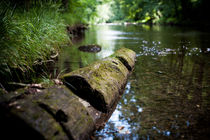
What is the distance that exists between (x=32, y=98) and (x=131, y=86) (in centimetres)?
235

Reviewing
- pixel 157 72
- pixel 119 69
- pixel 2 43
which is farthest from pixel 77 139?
pixel 157 72

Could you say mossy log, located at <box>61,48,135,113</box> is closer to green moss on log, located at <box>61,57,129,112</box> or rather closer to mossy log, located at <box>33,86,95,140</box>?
green moss on log, located at <box>61,57,129,112</box>

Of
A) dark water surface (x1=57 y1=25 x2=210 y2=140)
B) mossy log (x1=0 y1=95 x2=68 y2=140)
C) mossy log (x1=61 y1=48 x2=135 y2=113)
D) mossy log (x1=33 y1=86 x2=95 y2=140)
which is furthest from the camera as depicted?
mossy log (x1=61 y1=48 x2=135 y2=113)

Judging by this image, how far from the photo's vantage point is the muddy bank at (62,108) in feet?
5.33

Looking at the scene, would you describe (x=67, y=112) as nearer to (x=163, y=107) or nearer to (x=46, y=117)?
(x=46, y=117)

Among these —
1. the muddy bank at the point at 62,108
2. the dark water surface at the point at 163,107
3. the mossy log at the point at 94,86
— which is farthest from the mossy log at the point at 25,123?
the mossy log at the point at 94,86

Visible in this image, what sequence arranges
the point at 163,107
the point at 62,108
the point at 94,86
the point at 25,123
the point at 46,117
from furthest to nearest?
the point at 163,107
the point at 94,86
the point at 62,108
the point at 46,117
the point at 25,123

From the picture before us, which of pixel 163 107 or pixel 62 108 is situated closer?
pixel 62 108

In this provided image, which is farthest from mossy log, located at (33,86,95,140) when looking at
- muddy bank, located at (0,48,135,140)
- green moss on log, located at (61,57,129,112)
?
green moss on log, located at (61,57,129,112)

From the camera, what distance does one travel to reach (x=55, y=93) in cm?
214

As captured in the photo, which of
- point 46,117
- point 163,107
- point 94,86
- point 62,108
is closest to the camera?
point 46,117

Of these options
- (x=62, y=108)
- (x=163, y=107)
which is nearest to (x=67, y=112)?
(x=62, y=108)

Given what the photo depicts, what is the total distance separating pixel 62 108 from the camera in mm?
1949

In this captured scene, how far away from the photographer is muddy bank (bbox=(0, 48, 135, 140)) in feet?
5.33
